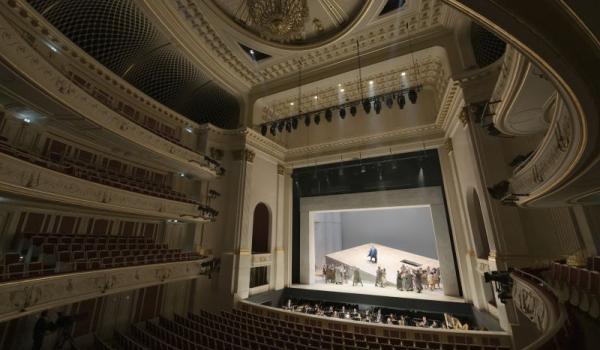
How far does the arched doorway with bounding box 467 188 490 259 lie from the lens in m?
6.40

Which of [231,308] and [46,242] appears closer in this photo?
[46,242]

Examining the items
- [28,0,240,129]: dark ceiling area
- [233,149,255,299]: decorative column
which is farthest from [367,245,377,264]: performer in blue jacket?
[28,0,240,129]: dark ceiling area

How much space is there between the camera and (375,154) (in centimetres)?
1000

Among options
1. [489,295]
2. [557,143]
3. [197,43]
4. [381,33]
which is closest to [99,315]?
[197,43]

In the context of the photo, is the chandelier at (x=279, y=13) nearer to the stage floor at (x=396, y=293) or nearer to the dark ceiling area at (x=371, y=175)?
the dark ceiling area at (x=371, y=175)

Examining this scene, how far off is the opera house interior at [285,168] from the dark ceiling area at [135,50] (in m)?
0.05

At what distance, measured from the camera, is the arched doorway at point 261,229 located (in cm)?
997

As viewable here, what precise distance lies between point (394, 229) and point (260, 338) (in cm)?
1273

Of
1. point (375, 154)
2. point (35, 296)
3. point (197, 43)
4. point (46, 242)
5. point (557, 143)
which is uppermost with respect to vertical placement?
point (197, 43)

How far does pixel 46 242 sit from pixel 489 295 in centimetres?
1055

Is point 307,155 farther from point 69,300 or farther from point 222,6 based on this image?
point 69,300

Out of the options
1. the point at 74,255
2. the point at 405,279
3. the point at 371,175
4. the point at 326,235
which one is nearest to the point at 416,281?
the point at 405,279

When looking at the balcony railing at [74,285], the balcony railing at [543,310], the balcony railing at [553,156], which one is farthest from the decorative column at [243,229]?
the balcony railing at [553,156]

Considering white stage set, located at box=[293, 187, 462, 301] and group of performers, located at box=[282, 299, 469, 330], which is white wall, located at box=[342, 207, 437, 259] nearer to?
white stage set, located at box=[293, 187, 462, 301]
